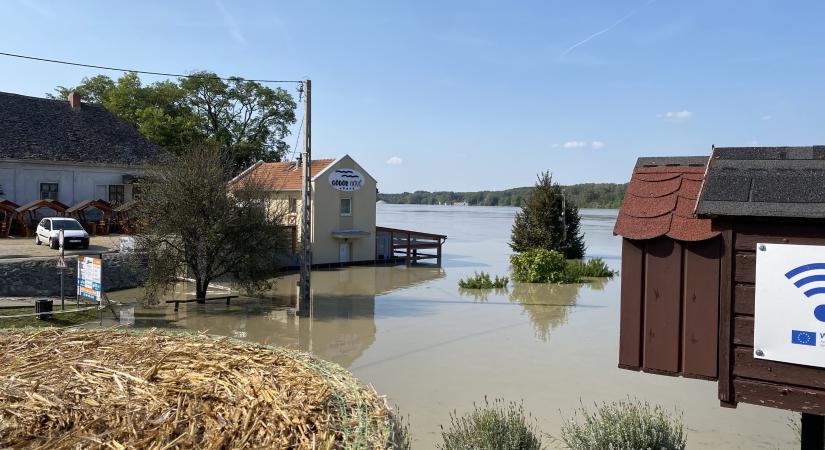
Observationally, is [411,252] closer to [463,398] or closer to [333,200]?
[333,200]

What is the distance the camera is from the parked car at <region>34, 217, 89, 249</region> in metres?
24.9

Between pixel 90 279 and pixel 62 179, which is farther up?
pixel 62 179

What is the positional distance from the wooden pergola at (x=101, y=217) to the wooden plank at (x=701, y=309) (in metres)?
31.3

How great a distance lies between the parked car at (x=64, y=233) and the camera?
24.9m

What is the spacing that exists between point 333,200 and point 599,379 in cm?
2146

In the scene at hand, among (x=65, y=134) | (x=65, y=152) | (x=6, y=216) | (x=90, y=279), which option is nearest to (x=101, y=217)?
(x=65, y=152)

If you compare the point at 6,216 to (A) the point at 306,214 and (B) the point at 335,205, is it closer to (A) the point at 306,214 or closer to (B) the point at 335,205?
(B) the point at 335,205

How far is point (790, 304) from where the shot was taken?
4.20m

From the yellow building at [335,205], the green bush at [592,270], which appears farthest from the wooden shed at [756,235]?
the yellow building at [335,205]

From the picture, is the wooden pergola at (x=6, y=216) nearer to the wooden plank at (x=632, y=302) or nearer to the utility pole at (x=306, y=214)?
the utility pole at (x=306, y=214)

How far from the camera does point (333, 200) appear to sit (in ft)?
104

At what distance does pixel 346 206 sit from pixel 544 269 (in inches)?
435

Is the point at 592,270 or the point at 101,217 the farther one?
the point at 101,217

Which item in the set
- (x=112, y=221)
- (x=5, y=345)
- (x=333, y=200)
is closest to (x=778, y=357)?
(x=5, y=345)
